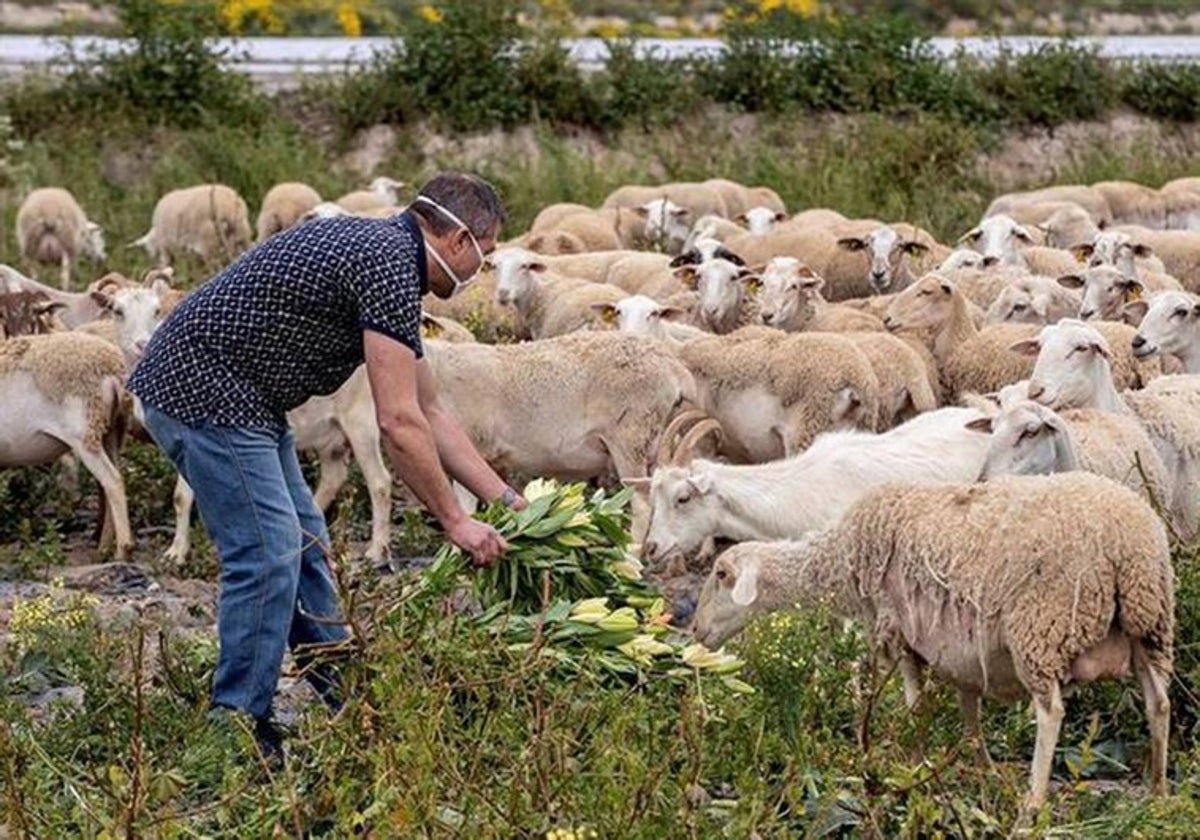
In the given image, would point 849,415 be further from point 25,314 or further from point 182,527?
point 25,314

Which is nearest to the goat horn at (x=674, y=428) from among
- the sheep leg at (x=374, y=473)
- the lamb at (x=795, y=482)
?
the lamb at (x=795, y=482)

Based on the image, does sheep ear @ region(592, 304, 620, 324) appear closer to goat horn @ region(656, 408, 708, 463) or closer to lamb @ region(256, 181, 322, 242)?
goat horn @ region(656, 408, 708, 463)

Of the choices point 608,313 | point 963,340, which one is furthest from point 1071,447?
point 608,313

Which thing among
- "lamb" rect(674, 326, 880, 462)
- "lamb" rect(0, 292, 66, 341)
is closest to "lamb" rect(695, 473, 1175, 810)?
"lamb" rect(674, 326, 880, 462)

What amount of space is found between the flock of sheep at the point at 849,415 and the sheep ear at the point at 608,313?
2 cm

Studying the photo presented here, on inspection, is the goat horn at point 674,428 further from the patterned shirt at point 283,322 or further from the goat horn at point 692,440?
the patterned shirt at point 283,322

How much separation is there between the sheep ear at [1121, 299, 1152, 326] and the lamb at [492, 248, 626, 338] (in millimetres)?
2834

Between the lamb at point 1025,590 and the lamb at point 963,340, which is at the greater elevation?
the lamb at point 1025,590

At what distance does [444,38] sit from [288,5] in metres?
15.5

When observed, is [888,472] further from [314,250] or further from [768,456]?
[314,250]

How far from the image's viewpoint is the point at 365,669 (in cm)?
697

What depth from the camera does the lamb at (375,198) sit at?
19484 millimetres

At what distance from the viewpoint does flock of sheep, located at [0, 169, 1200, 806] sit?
25.1 feet

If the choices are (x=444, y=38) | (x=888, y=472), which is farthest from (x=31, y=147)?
(x=888, y=472)
